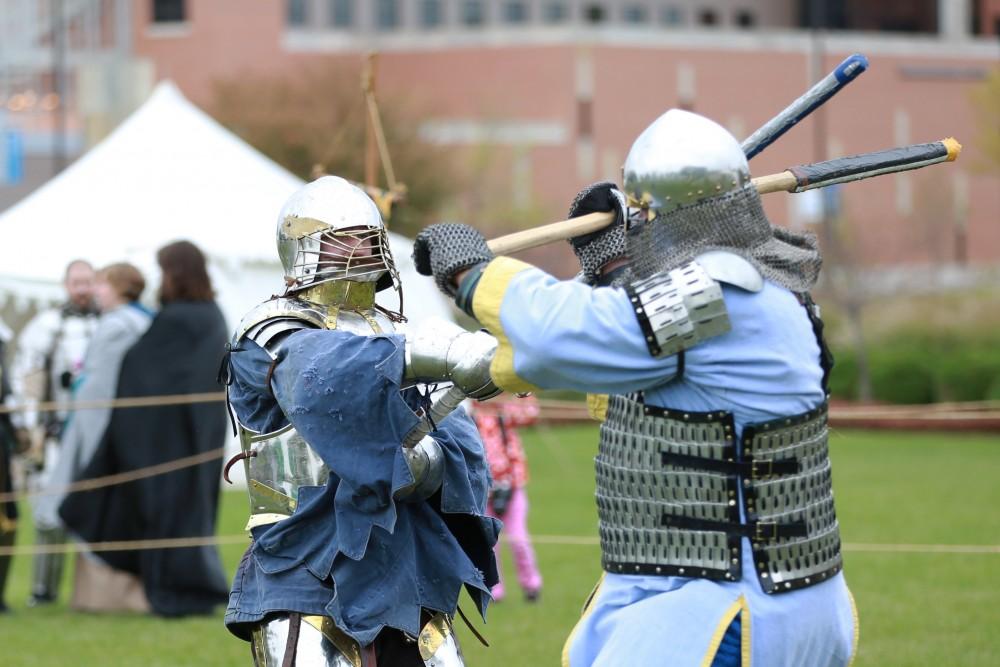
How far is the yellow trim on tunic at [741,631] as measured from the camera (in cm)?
339

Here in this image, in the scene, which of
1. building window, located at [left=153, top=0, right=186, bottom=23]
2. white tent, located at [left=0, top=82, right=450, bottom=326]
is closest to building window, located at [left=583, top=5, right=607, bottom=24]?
building window, located at [left=153, top=0, right=186, bottom=23]

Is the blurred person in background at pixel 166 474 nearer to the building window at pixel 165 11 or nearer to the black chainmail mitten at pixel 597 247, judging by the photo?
the black chainmail mitten at pixel 597 247

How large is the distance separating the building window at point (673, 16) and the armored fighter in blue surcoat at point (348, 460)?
47.0 meters

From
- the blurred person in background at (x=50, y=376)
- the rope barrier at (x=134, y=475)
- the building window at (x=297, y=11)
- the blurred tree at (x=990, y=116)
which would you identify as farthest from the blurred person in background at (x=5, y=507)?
the building window at (x=297, y=11)

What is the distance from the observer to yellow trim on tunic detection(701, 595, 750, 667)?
3393 mm

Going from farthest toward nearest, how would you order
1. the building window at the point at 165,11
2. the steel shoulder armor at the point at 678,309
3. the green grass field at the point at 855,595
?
the building window at the point at 165,11
the green grass field at the point at 855,595
the steel shoulder armor at the point at 678,309

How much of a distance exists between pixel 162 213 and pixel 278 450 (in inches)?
363

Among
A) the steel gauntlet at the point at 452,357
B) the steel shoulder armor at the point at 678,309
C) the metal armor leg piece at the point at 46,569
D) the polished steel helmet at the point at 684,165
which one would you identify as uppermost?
the polished steel helmet at the point at 684,165

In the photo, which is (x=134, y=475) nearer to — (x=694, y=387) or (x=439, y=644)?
(x=439, y=644)

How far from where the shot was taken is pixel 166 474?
27.7ft

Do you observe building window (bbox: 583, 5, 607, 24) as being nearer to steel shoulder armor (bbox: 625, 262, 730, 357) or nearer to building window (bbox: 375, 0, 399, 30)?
building window (bbox: 375, 0, 399, 30)

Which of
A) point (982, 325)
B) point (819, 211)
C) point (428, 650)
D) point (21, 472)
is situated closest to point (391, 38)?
point (819, 211)

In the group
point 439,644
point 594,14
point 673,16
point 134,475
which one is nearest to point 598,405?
point 439,644

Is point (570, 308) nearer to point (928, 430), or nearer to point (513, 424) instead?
point (513, 424)
